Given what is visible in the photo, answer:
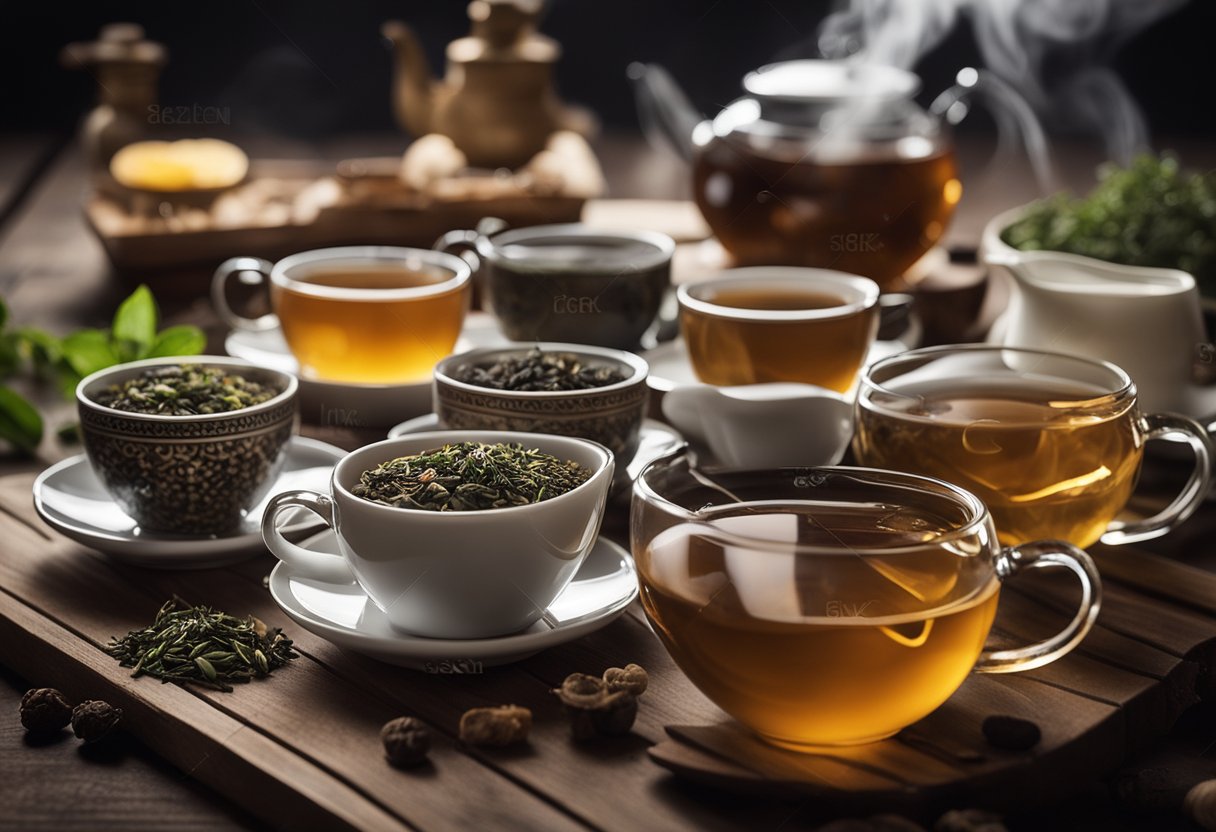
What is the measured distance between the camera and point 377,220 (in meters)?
2.40

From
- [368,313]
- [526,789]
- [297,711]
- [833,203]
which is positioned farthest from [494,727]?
[833,203]

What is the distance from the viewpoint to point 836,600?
3.14ft

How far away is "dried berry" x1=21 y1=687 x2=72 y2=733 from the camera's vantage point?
110cm

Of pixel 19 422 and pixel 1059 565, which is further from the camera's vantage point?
pixel 19 422

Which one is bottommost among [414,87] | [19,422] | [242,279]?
[19,422]

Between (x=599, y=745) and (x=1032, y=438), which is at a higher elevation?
(x=1032, y=438)

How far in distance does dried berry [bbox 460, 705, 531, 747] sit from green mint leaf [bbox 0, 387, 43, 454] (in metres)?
0.90

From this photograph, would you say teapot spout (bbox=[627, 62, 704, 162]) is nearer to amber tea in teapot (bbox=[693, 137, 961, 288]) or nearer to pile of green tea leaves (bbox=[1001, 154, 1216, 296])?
amber tea in teapot (bbox=[693, 137, 961, 288])

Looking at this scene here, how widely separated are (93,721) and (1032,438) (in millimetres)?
808

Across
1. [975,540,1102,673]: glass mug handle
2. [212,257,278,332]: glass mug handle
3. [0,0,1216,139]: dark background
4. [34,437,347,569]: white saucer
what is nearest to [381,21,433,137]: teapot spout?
[0,0,1216,139]: dark background

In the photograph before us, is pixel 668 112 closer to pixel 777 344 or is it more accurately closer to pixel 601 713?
pixel 777 344

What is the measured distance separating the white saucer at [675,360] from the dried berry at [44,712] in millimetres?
770

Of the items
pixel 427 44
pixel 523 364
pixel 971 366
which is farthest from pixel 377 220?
pixel 427 44

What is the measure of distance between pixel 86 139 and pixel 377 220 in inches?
31.2
